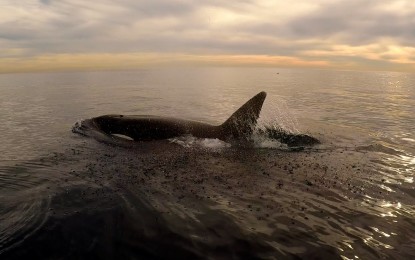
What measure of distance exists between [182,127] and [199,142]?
1615 millimetres

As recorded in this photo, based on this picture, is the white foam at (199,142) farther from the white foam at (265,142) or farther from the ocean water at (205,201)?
the white foam at (265,142)

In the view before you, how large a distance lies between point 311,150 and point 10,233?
12.0 m

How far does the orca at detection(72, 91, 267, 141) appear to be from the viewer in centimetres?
1650

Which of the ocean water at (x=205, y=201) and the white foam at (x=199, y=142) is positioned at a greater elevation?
the white foam at (x=199, y=142)

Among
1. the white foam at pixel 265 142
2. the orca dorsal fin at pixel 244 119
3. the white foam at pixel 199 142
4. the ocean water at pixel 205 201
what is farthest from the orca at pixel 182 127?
the ocean water at pixel 205 201

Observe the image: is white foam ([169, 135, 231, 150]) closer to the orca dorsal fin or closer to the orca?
the orca

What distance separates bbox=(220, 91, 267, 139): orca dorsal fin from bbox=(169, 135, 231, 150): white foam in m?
0.94

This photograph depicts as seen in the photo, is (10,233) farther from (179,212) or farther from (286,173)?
(286,173)

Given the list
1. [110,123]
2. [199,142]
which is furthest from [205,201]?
[110,123]

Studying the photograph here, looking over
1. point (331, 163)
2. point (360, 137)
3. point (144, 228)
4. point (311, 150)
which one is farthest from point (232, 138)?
point (144, 228)

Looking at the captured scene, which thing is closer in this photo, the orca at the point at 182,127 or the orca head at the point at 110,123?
the orca at the point at 182,127

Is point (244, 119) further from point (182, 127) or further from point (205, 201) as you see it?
point (205, 201)

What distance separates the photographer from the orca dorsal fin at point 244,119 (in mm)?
16625

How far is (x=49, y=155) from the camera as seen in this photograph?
14.0 meters
